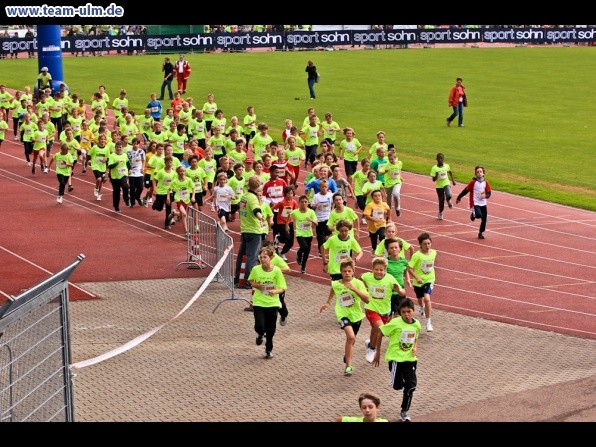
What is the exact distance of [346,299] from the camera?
15227mm

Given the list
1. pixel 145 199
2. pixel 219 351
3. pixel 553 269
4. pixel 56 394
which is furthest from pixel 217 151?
pixel 56 394

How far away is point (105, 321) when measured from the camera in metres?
18.0

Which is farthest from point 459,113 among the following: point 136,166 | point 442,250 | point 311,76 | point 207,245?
point 207,245

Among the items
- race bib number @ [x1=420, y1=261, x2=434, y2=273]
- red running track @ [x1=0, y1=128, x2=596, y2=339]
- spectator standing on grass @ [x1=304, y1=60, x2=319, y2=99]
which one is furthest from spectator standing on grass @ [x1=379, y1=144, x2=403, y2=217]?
spectator standing on grass @ [x1=304, y1=60, x2=319, y2=99]

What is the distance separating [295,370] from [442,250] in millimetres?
8369

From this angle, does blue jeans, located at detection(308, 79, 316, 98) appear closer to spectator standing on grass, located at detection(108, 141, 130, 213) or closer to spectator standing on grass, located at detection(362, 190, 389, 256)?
spectator standing on grass, located at detection(108, 141, 130, 213)

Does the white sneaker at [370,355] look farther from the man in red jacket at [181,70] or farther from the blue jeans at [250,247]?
the man in red jacket at [181,70]

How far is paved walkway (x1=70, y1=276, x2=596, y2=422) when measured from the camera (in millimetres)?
13922

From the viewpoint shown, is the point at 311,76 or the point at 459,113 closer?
the point at 459,113

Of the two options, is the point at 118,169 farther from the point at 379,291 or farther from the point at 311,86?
the point at 311,86

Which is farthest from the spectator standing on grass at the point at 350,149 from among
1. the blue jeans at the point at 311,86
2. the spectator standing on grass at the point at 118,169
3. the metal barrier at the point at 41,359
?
the blue jeans at the point at 311,86

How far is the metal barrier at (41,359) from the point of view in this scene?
679 cm

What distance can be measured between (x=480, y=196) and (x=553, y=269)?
2417mm
